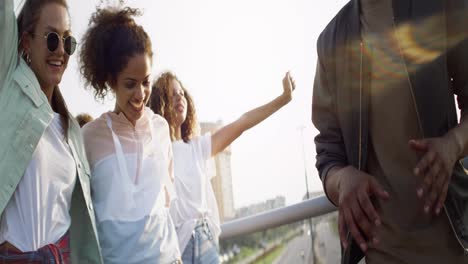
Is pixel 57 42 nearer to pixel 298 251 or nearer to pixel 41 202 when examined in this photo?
pixel 41 202

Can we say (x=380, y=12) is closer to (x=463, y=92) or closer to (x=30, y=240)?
(x=463, y=92)

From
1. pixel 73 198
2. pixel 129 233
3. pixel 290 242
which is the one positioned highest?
pixel 73 198

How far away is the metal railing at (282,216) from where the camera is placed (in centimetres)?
360

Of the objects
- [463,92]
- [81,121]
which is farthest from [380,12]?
[81,121]

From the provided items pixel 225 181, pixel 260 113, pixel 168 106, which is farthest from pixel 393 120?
pixel 225 181

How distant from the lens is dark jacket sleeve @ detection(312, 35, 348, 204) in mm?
2328

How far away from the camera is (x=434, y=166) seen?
72.6 inches

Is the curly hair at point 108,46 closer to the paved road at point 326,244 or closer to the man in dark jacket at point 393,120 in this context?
the man in dark jacket at point 393,120

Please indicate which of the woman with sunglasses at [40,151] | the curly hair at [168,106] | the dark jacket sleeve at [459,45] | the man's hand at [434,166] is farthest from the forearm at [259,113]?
the man's hand at [434,166]

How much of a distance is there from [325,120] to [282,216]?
1420mm

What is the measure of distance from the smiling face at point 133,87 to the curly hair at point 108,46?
3 cm

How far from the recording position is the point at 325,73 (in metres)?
2.43

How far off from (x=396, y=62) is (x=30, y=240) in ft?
4.90

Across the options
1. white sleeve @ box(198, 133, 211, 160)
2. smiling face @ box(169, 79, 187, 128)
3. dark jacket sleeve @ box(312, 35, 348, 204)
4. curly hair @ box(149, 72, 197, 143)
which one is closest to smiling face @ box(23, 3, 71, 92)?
dark jacket sleeve @ box(312, 35, 348, 204)
